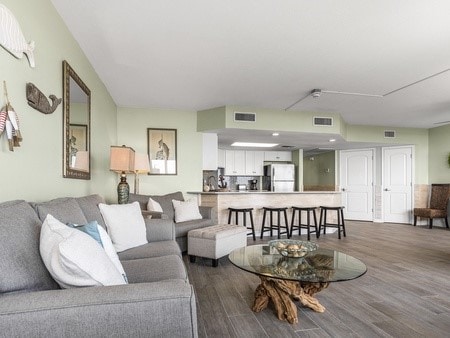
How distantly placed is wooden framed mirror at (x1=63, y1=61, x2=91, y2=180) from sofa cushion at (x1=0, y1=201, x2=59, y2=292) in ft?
4.11

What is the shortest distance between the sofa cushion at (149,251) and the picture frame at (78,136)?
1138 millimetres

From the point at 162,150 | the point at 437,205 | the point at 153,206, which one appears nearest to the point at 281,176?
the point at 437,205

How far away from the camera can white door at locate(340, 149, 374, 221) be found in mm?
7602

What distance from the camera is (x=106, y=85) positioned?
4008 millimetres

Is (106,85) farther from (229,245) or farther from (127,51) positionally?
(229,245)

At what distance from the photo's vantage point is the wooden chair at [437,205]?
6.39 m

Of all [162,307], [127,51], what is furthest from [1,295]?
[127,51]

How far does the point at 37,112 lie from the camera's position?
1910mm

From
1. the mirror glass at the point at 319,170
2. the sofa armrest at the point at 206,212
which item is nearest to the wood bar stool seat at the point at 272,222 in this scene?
the sofa armrest at the point at 206,212

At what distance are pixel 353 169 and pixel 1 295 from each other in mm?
8224

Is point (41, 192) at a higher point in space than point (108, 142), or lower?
lower

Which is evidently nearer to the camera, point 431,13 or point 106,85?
point 431,13

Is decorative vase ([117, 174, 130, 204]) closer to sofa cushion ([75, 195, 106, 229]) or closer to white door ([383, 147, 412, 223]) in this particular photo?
sofa cushion ([75, 195, 106, 229])

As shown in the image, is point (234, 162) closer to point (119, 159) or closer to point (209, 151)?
point (209, 151)
